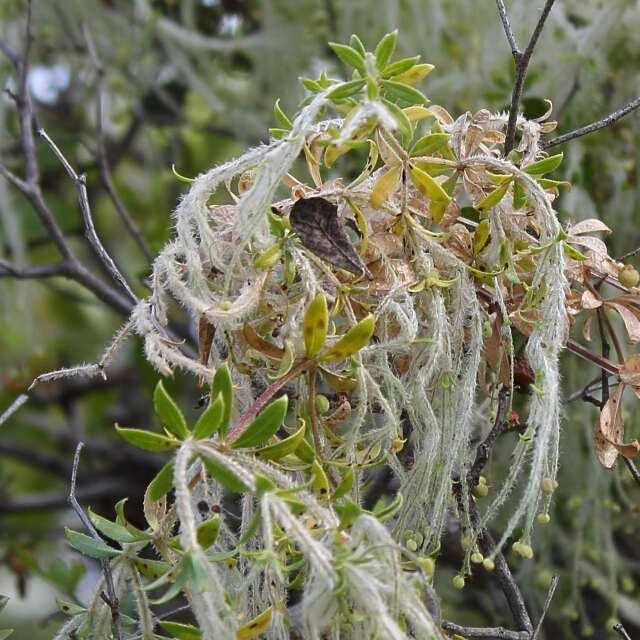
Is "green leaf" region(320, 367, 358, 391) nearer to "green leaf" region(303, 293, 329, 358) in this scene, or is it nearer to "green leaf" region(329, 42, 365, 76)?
"green leaf" region(303, 293, 329, 358)

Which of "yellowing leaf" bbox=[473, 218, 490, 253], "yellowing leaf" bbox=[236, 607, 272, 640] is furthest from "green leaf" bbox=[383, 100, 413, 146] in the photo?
"yellowing leaf" bbox=[236, 607, 272, 640]

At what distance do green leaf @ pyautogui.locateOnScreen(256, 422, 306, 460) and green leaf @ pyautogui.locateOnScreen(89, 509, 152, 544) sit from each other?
0.12 m

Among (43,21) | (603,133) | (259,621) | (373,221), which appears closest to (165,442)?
(259,621)

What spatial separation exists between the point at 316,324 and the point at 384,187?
129 mm

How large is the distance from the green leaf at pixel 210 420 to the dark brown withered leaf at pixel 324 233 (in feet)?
0.48

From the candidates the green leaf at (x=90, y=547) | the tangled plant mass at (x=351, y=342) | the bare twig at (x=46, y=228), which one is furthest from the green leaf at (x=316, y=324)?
the bare twig at (x=46, y=228)

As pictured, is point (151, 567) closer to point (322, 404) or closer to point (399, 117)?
point (322, 404)

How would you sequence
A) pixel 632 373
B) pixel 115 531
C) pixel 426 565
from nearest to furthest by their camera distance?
pixel 426 565
pixel 115 531
pixel 632 373

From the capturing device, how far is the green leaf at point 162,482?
0.62 meters

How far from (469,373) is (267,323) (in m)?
0.15

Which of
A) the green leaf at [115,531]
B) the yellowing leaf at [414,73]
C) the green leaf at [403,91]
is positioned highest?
the yellowing leaf at [414,73]

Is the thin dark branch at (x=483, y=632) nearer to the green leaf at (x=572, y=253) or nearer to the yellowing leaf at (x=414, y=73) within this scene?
the green leaf at (x=572, y=253)

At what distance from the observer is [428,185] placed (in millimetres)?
709

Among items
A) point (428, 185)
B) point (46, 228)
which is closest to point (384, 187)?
point (428, 185)
